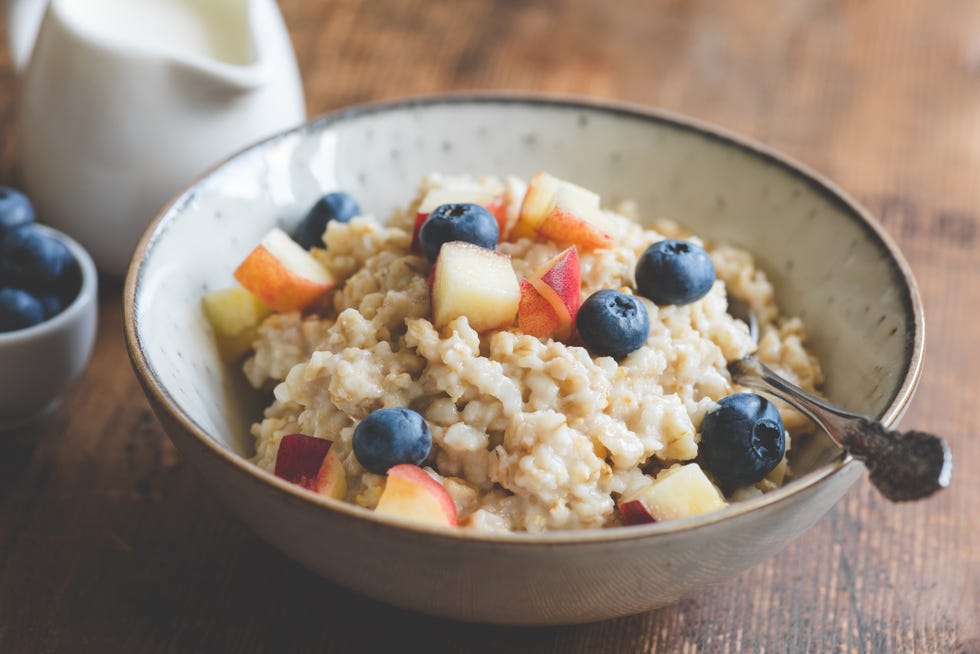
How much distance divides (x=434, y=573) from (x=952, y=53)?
2.41m

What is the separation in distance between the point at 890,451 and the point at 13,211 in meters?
1.52

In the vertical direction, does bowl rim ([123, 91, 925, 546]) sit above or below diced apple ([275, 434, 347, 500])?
above

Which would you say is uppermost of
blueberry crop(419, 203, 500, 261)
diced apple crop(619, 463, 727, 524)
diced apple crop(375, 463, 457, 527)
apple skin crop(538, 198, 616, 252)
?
apple skin crop(538, 198, 616, 252)

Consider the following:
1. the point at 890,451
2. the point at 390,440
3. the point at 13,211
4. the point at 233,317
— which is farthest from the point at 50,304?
the point at 890,451

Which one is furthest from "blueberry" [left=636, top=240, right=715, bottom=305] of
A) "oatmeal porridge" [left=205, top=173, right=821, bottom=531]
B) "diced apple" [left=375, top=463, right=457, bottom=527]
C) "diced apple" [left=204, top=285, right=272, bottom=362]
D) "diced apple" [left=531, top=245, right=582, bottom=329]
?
"diced apple" [left=204, top=285, right=272, bottom=362]

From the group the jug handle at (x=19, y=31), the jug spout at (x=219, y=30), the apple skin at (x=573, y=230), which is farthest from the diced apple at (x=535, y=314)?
the jug handle at (x=19, y=31)

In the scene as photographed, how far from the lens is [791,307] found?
1.66 m

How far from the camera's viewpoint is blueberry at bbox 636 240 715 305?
54.7 inches

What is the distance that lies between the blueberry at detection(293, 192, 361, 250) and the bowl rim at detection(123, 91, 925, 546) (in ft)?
0.46

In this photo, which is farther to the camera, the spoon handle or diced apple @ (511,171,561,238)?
diced apple @ (511,171,561,238)

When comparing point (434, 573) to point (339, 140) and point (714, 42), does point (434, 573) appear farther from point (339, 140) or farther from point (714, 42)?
point (714, 42)

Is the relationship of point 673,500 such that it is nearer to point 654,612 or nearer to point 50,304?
point 654,612

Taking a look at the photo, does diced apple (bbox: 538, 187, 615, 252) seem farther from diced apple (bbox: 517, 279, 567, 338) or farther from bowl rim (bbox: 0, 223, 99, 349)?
bowl rim (bbox: 0, 223, 99, 349)

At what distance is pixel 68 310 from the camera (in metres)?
1.65
